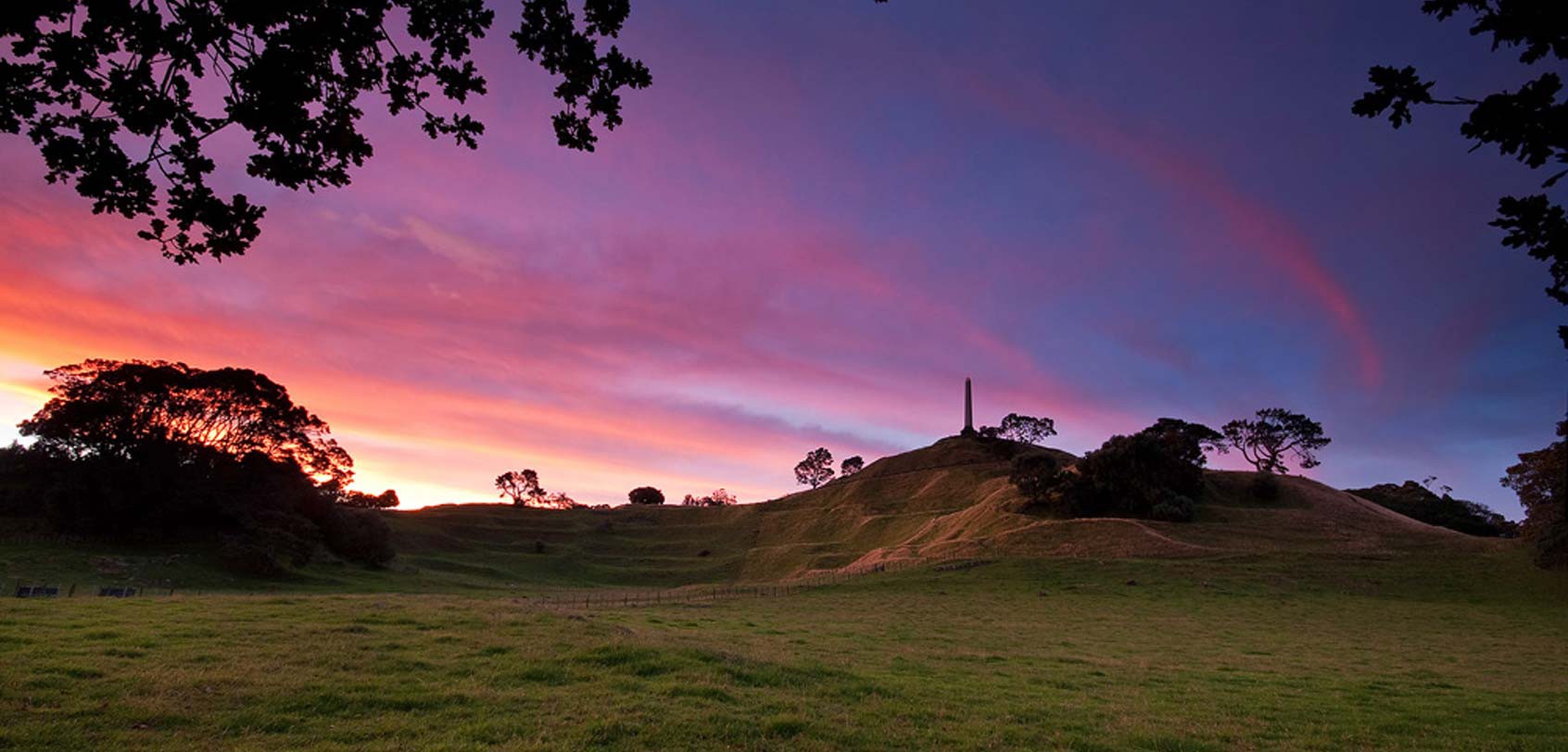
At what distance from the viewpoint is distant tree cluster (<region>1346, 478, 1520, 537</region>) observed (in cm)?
11412

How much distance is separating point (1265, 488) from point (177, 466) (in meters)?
123

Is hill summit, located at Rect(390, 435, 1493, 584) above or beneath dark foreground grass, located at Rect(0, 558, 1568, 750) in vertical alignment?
above

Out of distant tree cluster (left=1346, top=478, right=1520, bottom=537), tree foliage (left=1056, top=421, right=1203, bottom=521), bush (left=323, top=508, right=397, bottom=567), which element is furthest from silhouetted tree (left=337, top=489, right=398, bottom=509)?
distant tree cluster (left=1346, top=478, right=1520, bottom=537)

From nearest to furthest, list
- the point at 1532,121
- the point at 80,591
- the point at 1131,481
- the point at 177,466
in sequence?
the point at 1532,121 → the point at 80,591 → the point at 177,466 → the point at 1131,481

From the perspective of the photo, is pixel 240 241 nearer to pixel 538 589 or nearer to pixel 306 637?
pixel 306 637

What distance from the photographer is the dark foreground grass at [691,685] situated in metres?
11.8

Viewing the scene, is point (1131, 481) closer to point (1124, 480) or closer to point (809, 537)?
point (1124, 480)

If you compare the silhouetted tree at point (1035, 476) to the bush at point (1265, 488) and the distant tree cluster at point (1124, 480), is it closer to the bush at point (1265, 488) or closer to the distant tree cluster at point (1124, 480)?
the distant tree cluster at point (1124, 480)

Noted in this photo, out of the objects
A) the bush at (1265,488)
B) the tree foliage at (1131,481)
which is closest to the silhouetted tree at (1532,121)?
the tree foliage at (1131,481)

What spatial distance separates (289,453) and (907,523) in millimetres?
80961

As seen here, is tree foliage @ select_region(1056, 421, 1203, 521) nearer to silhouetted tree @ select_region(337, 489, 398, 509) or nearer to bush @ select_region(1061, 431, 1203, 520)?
bush @ select_region(1061, 431, 1203, 520)

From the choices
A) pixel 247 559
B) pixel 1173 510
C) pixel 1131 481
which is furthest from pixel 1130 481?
pixel 247 559

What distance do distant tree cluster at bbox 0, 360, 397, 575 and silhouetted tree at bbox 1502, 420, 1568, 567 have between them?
103 m

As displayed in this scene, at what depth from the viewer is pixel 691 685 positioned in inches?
596
